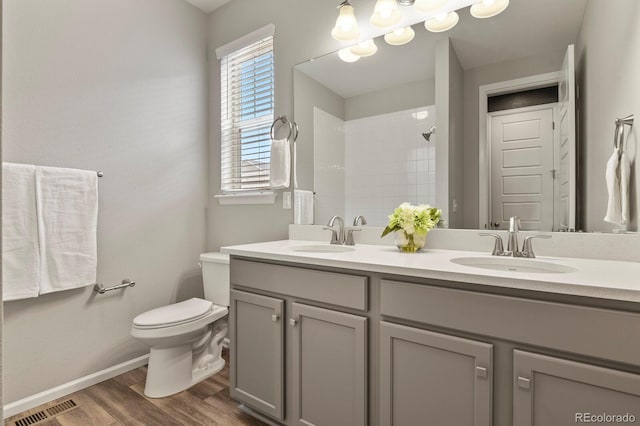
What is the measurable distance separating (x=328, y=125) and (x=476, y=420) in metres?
1.69

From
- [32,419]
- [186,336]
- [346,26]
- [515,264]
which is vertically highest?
[346,26]

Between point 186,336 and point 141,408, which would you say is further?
point 186,336

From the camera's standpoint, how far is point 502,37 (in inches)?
63.0

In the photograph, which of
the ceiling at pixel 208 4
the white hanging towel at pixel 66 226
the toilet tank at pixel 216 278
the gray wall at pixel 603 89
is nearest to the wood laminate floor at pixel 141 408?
the toilet tank at pixel 216 278

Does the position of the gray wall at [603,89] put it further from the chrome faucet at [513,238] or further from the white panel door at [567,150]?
the chrome faucet at [513,238]

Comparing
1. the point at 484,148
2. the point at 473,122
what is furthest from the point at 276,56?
the point at 484,148

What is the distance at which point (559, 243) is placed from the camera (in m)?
1.45

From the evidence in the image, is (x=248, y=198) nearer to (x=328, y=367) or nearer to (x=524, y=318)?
(x=328, y=367)

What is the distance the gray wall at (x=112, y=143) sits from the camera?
1830mm

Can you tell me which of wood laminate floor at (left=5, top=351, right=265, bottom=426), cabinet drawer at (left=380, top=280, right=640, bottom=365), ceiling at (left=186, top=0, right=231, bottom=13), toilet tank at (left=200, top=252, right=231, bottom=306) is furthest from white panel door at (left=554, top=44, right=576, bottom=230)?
ceiling at (left=186, top=0, right=231, bottom=13)

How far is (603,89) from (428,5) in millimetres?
923

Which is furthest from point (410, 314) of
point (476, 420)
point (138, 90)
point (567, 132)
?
point (138, 90)

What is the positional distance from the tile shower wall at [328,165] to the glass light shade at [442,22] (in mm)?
686

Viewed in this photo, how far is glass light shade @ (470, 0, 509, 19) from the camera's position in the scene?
1.61m
